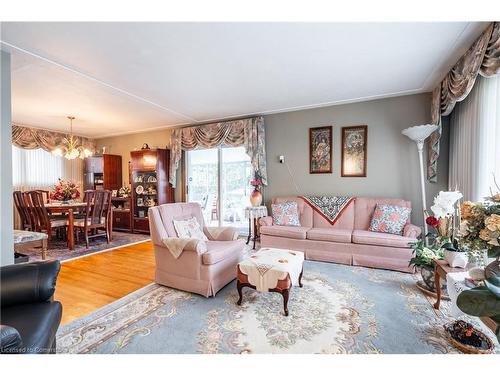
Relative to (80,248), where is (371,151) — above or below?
above

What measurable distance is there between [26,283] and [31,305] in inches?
5.1

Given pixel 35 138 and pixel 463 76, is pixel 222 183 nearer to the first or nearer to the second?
pixel 463 76

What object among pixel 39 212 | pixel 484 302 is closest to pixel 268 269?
pixel 484 302

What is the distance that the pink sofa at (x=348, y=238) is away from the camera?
3.06 m

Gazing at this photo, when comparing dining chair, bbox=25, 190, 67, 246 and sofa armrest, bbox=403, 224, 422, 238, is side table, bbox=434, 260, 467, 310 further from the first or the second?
dining chair, bbox=25, 190, 67, 246

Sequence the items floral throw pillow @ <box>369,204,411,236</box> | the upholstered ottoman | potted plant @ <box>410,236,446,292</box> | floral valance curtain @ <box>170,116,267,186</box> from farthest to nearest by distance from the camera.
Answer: floral valance curtain @ <box>170,116,267,186</box> < floral throw pillow @ <box>369,204,411,236</box> < potted plant @ <box>410,236,446,292</box> < the upholstered ottoman

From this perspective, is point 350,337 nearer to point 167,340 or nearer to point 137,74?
point 167,340

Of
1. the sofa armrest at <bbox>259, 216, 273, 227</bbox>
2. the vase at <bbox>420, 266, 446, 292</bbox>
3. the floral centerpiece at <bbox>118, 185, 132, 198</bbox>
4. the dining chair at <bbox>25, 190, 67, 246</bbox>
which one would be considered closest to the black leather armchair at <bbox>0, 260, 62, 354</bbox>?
the sofa armrest at <bbox>259, 216, 273, 227</bbox>

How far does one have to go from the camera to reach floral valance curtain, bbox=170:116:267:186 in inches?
182

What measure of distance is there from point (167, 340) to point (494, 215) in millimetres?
2178

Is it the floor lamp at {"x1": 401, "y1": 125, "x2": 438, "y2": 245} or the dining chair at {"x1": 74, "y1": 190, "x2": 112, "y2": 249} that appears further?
the dining chair at {"x1": 74, "y1": 190, "x2": 112, "y2": 249}

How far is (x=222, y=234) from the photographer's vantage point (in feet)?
9.91

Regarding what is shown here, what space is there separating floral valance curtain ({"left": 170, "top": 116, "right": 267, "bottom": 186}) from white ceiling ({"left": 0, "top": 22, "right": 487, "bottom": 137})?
0.48m
